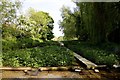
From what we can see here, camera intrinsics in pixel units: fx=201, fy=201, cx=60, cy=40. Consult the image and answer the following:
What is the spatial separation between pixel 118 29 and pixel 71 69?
28.6ft


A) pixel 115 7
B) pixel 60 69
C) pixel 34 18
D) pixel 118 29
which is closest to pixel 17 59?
pixel 60 69

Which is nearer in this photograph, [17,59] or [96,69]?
[96,69]

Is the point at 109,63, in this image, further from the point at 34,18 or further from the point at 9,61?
the point at 34,18

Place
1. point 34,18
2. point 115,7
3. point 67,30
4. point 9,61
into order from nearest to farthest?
1. point 9,61
2. point 115,7
3. point 34,18
4. point 67,30

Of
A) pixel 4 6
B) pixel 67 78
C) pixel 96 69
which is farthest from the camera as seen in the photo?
pixel 4 6

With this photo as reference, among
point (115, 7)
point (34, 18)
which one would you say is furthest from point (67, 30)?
point (115, 7)

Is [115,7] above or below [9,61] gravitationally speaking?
above

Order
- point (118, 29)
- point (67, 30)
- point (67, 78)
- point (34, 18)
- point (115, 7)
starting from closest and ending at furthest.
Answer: point (67, 78), point (115, 7), point (118, 29), point (34, 18), point (67, 30)

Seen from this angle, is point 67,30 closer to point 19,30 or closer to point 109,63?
point 19,30

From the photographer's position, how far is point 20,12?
1152 cm

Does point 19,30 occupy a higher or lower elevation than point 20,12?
lower

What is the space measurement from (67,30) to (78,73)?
23137mm

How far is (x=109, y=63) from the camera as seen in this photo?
8875 mm

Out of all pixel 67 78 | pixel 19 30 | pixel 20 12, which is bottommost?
pixel 67 78
